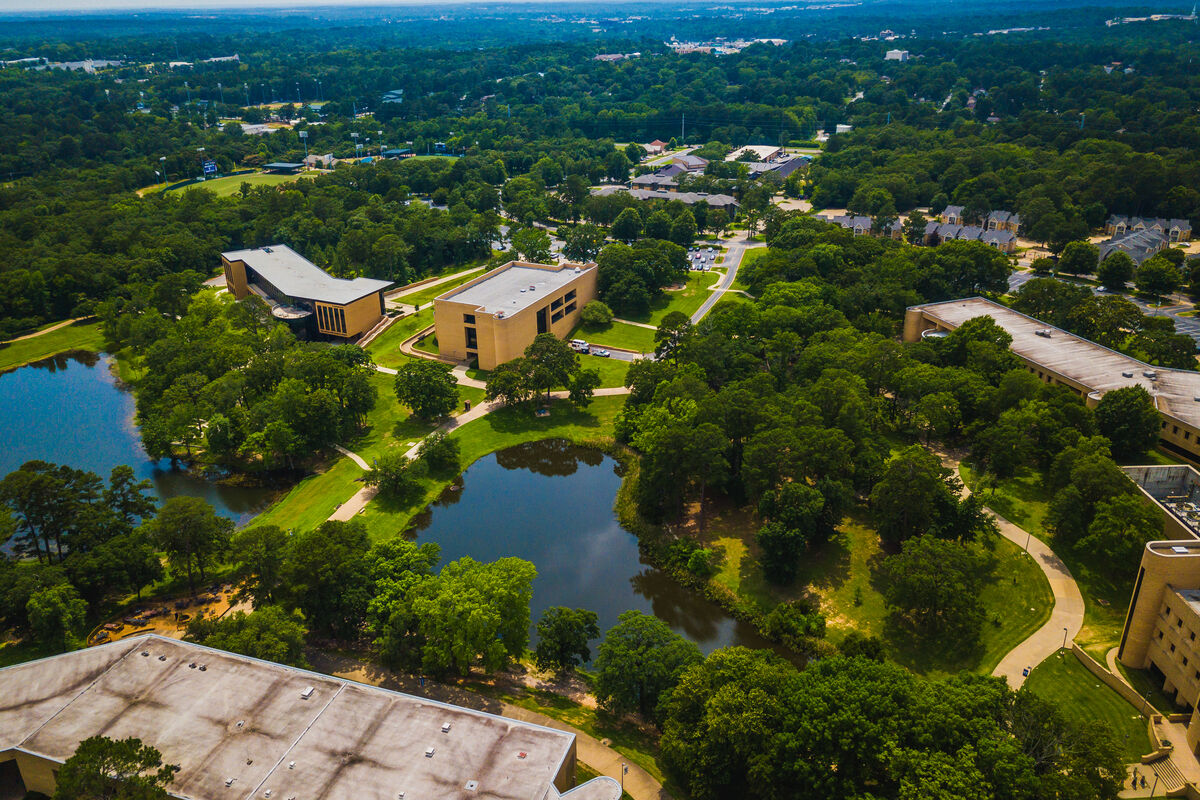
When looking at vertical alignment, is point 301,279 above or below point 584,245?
below

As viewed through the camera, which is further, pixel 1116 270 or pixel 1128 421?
pixel 1116 270

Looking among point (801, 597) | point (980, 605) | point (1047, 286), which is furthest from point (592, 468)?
point (1047, 286)

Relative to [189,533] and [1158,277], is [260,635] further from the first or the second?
[1158,277]

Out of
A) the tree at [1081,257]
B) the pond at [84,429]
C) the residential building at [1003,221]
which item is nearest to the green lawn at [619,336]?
the pond at [84,429]

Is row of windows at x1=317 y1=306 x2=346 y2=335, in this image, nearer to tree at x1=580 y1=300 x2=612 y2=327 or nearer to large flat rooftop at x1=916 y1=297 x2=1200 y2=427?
tree at x1=580 y1=300 x2=612 y2=327

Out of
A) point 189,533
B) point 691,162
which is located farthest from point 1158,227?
point 189,533

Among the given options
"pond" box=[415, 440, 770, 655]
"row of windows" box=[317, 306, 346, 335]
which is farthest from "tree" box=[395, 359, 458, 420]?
"row of windows" box=[317, 306, 346, 335]

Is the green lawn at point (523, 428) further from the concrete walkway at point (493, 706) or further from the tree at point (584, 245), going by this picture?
the tree at point (584, 245)
